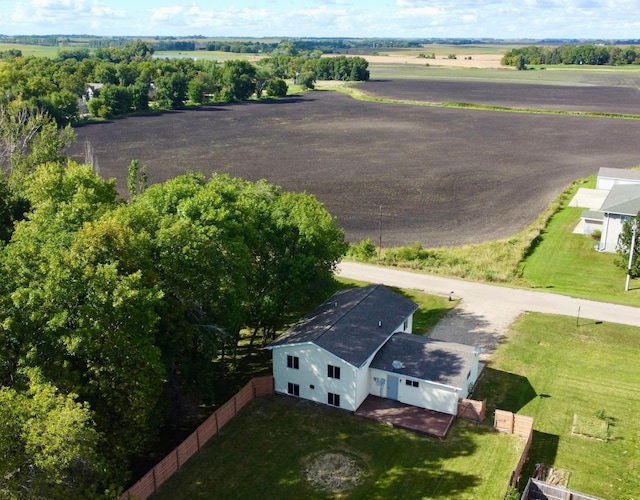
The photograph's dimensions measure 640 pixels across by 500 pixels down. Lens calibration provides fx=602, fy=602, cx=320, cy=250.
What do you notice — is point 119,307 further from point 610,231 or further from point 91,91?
point 91,91

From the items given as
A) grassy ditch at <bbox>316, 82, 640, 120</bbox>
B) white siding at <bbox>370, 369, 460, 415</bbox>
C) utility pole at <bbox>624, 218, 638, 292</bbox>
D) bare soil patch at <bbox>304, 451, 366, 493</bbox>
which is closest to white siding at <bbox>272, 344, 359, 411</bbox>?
white siding at <bbox>370, 369, 460, 415</bbox>

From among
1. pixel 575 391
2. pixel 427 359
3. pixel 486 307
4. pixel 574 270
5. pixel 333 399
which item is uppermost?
pixel 427 359

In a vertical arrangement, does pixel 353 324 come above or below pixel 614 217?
below

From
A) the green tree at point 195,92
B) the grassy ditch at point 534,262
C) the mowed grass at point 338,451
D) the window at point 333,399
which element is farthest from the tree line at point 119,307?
the green tree at point 195,92

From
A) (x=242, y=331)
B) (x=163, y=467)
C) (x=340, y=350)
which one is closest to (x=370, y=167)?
(x=242, y=331)

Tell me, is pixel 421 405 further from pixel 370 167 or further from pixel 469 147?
pixel 469 147

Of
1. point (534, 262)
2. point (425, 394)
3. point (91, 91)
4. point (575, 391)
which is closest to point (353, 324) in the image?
point (425, 394)

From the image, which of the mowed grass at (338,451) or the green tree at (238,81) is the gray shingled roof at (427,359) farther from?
the green tree at (238,81)
